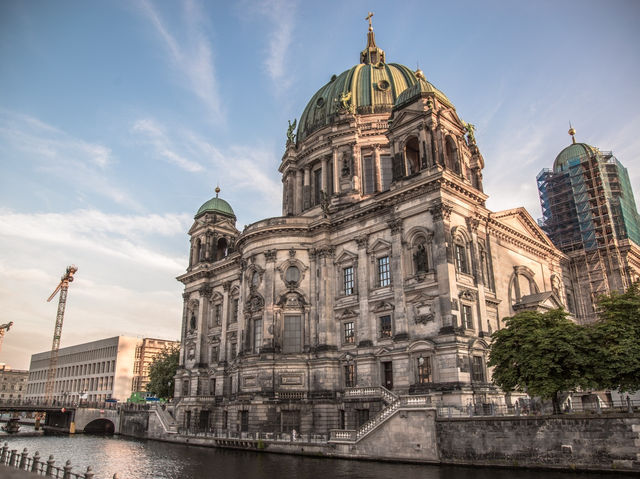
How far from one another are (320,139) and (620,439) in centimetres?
3949

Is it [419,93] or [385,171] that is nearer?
[419,93]

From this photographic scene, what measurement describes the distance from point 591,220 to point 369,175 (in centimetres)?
2951

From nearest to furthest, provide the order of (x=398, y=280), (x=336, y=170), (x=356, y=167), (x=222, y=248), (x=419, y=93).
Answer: (x=398, y=280) < (x=419, y=93) < (x=356, y=167) < (x=336, y=170) < (x=222, y=248)

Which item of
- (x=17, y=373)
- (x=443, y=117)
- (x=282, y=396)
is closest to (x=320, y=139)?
(x=443, y=117)

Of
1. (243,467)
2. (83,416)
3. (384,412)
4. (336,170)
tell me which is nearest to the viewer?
(243,467)

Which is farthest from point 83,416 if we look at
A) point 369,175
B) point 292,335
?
point 369,175

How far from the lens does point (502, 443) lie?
1075 inches

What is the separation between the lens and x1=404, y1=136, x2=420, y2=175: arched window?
44469 millimetres

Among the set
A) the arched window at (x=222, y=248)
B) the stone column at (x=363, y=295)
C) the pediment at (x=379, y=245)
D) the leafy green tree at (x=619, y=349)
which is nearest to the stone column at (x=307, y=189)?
the stone column at (x=363, y=295)

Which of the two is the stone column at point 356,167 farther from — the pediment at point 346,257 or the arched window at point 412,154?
the pediment at point 346,257

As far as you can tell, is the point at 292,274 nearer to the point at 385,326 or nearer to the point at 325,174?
the point at 385,326

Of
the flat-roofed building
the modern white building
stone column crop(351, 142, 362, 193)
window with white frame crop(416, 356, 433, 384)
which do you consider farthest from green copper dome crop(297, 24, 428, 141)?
the flat-roofed building

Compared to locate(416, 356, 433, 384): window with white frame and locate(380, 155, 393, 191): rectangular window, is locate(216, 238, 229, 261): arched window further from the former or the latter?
locate(416, 356, 433, 384): window with white frame

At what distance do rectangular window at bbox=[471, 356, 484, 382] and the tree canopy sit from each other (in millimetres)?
5036
